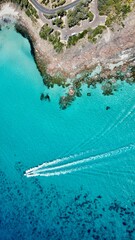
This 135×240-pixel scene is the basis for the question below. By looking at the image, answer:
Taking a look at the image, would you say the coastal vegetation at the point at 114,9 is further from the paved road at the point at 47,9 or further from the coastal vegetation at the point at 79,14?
the paved road at the point at 47,9

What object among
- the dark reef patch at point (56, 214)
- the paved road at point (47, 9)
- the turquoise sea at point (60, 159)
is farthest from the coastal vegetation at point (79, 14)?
the dark reef patch at point (56, 214)

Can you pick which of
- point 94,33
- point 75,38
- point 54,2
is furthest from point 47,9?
point 94,33

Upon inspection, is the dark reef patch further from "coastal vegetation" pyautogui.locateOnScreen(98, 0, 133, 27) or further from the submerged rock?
"coastal vegetation" pyautogui.locateOnScreen(98, 0, 133, 27)

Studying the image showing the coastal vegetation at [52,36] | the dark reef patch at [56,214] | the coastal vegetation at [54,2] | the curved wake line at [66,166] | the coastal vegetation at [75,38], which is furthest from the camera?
the coastal vegetation at [54,2]

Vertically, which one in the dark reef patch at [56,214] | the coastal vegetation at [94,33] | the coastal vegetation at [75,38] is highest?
the coastal vegetation at [75,38]

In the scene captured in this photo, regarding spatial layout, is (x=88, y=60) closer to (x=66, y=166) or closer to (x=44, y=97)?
(x=44, y=97)

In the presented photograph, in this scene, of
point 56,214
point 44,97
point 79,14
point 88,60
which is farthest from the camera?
point 44,97

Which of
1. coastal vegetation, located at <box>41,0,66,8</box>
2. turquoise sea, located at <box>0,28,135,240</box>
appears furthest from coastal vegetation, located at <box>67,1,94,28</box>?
turquoise sea, located at <box>0,28,135,240</box>
